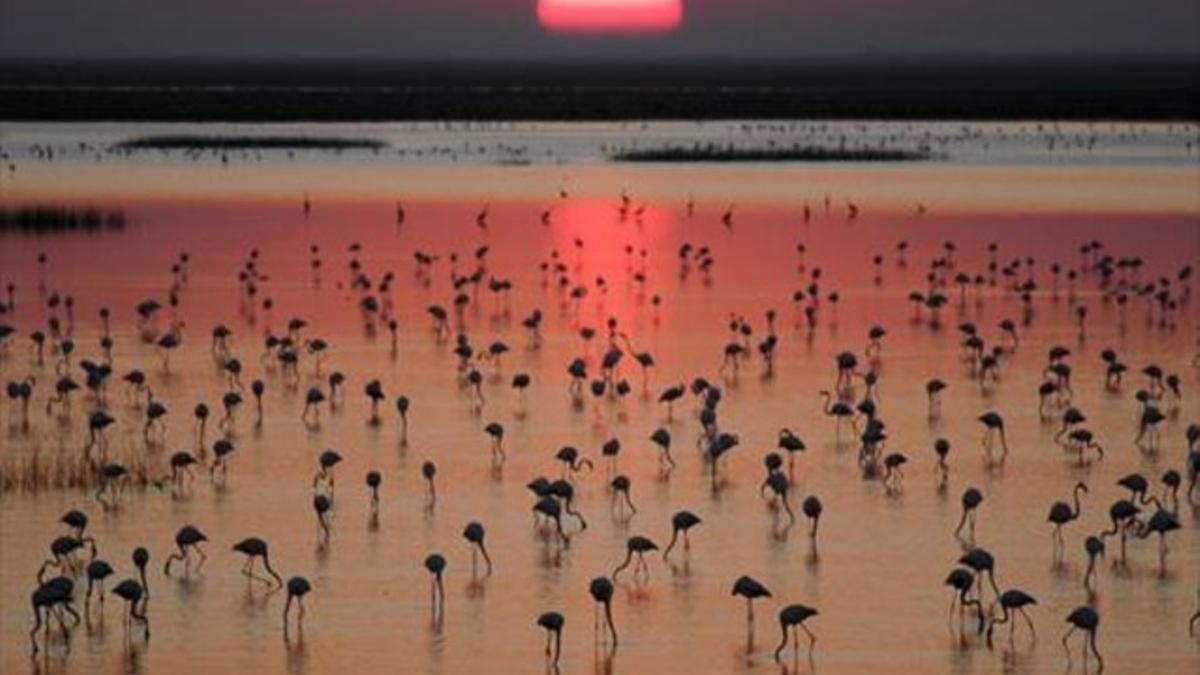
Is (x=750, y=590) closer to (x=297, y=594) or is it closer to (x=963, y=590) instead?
(x=963, y=590)

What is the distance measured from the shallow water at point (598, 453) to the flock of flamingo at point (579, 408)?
0.35ft

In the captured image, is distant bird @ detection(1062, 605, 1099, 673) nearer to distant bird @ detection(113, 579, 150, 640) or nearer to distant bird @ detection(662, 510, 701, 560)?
distant bird @ detection(662, 510, 701, 560)

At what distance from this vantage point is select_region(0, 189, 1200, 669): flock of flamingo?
13602mm

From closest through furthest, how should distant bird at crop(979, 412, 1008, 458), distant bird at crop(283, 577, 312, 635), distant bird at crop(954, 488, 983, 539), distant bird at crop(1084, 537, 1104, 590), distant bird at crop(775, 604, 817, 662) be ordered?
distant bird at crop(775, 604, 817, 662), distant bird at crop(283, 577, 312, 635), distant bird at crop(1084, 537, 1104, 590), distant bird at crop(954, 488, 983, 539), distant bird at crop(979, 412, 1008, 458)

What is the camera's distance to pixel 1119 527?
1529cm

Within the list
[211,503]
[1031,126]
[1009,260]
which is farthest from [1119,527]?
[1031,126]

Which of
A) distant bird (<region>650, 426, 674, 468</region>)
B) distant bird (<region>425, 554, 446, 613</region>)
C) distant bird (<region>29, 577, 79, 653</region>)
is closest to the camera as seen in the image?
distant bird (<region>29, 577, 79, 653</region>)

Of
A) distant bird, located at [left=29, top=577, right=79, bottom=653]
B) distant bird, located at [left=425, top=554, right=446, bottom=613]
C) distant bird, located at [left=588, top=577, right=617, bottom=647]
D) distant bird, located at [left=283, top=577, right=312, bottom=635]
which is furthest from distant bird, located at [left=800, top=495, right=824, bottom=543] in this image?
Result: distant bird, located at [left=29, top=577, right=79, bottom=653]

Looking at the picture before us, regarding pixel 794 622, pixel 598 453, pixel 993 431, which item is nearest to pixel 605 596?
pixel 794 622

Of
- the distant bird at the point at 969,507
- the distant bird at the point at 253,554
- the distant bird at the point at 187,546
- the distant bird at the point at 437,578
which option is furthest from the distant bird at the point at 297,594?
the distant bird at the point at 969,507

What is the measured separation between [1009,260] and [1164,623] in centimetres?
1803

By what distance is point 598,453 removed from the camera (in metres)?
17.8

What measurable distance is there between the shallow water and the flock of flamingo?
0.35ft

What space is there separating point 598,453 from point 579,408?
2066 mm
